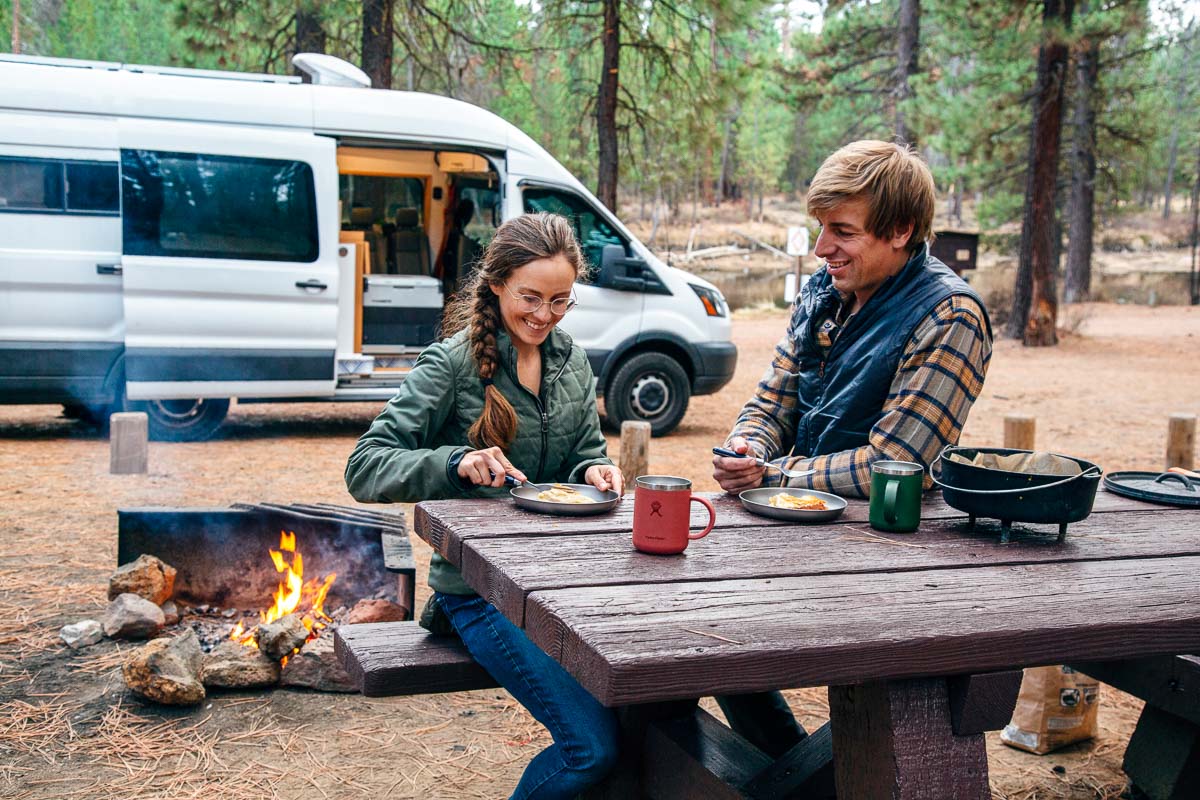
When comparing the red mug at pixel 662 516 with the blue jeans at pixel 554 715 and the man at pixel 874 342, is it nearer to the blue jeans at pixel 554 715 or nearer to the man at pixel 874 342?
the blue jeans at pixel 554 715

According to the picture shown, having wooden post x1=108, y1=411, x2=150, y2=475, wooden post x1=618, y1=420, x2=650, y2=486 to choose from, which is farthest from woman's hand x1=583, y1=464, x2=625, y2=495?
wooden post x1=108, y1=411, x2=150, y2=475

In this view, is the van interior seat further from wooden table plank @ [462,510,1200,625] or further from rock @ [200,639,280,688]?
wooden table plank @ [462,510,1200,625]

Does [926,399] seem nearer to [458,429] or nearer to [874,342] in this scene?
[874,342]

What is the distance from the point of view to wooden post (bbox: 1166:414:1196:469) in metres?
6.79

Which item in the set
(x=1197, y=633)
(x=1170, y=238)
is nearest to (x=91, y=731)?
(x=1197, y=633)

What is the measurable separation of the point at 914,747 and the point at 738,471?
101 cm

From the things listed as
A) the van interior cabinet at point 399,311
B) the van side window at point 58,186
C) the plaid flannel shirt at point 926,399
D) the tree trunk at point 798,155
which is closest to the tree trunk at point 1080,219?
the van interior cabinet at point 399,311

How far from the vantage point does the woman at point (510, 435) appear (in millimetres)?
2373

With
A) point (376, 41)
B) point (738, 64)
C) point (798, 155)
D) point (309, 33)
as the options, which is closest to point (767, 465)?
point (376, 41)

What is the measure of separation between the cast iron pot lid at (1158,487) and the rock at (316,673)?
94.3 inches

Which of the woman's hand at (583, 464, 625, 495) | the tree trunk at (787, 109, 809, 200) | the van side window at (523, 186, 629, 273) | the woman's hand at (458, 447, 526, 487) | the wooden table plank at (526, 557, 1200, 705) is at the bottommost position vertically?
the wooden table plank at (526, 557, 1200, 705)

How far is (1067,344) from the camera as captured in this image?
17.5 m

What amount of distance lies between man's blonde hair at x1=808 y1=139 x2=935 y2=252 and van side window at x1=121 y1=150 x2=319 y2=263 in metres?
5.83

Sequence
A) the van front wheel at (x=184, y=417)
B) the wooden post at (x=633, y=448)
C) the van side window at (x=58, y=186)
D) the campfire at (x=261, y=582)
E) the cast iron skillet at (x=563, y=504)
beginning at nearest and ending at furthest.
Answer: the cast iron skillet at (x=563, y=504), the campfire at (x=261, y=582), the wooden post at (x=633, y=448), the van side window at (x=58, y=186), the van front wheel at (x=184, y=417)
